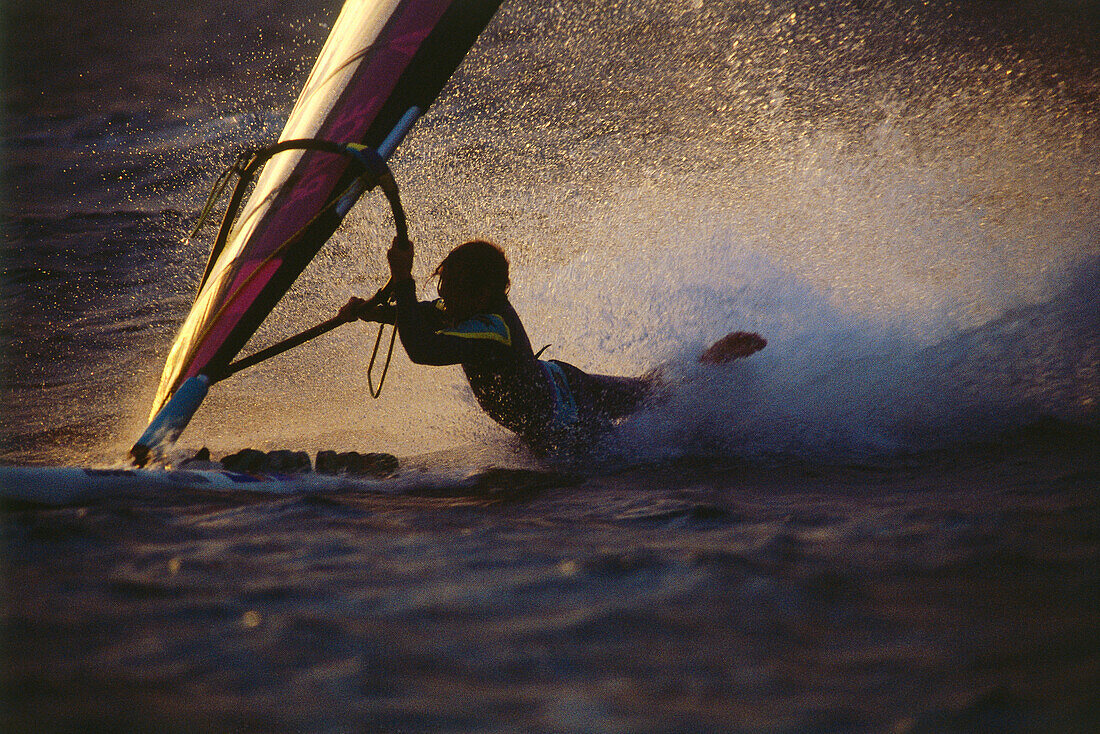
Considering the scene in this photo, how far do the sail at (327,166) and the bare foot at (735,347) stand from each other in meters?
1.58

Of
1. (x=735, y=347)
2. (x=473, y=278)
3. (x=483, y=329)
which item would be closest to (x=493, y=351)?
(x=483, y=329)

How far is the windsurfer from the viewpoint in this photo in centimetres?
239

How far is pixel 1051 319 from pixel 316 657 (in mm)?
3157

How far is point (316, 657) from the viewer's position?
4.03 ft

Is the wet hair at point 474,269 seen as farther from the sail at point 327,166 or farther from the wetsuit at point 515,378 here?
the sail at point 327,166

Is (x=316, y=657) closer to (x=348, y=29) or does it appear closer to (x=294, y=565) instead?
(x=294, y=565)

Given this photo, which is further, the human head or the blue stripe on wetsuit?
the human head

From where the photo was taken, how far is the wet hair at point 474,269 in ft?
8.55

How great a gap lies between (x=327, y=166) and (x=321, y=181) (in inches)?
2.5

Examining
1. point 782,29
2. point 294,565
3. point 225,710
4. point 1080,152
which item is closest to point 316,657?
point 225,710

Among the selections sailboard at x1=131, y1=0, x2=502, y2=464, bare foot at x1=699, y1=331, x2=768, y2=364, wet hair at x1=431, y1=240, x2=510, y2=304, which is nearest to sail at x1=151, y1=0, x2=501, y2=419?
sailboard at x1=131, y1=0, x2=502, y2=464

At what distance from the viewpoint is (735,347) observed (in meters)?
3.37

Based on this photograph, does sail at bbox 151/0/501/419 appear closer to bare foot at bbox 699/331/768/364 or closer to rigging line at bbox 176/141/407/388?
rigging line at bbox 176/141/407/388

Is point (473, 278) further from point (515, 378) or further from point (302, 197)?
point (302, 197)
